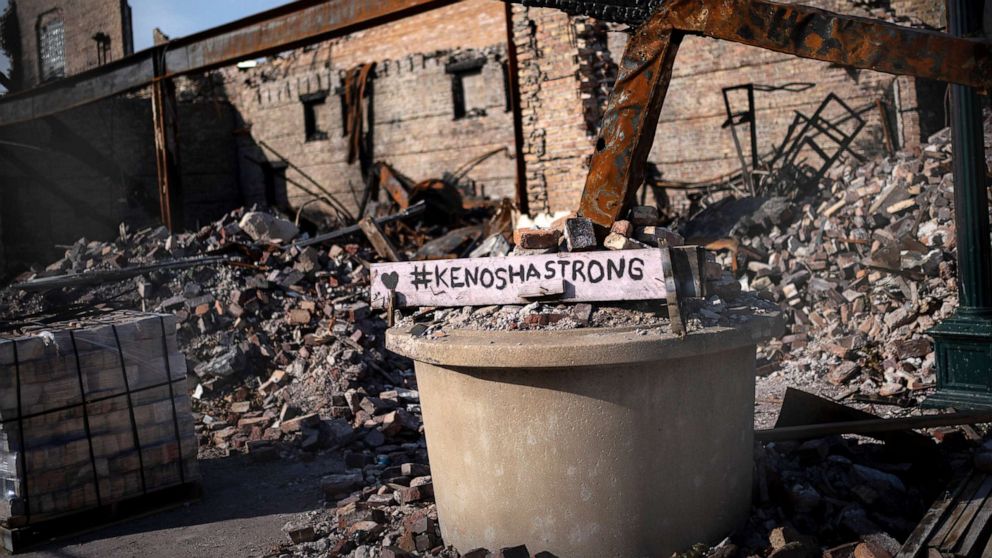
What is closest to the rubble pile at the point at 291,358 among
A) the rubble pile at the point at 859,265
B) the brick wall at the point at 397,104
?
the rubble pile at the point at 859,265

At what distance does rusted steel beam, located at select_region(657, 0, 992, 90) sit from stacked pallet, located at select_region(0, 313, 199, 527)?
152 inches

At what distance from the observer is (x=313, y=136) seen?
18828 millimetres

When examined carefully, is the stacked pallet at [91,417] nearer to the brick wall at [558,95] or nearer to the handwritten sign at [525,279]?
the handwritten sign at [525,279]

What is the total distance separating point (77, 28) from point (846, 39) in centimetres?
2779

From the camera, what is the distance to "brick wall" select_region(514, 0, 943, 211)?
1042cm

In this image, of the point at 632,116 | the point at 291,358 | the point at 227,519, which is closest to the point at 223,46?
the point at 291,358

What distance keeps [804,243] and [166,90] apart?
9153 mm

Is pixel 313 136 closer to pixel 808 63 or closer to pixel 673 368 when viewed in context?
pixel 808 63

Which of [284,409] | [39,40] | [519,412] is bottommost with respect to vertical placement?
[284,409]

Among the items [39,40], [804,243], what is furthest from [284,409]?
[39,40]

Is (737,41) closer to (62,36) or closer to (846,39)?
(846,39)

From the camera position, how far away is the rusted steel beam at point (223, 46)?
8820 millimetres

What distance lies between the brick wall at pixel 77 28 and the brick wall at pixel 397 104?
7013 mm

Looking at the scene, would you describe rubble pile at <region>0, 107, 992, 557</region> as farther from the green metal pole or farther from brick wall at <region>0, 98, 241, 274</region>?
brick wall at <region>0, 98, 241, 274</region>
